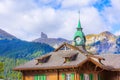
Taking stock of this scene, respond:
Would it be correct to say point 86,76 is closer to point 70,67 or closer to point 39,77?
point 70,67

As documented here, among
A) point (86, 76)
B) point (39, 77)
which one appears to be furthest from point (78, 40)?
point (86, 76)

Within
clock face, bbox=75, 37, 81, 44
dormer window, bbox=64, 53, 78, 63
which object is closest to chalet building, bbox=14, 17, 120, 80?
dormer window, bbox=64, 53, 78, 63

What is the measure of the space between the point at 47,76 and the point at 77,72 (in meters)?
5.51

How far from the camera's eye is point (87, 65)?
56.5m

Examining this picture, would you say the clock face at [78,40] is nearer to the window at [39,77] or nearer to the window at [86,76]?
the window at [39,77]

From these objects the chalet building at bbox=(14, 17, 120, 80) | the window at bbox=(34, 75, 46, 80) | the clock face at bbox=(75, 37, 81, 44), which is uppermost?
the clock face at bbox=(75, 37, 81, 44)

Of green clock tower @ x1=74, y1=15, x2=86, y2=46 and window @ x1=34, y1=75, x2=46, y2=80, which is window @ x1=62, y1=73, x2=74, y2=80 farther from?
green clock tower @ x1=74, y1=15, x2=86, y2=46

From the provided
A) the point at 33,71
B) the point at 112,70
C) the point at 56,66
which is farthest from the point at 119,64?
the point at 33,71

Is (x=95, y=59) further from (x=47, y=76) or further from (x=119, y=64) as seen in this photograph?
(x=47, y=76)

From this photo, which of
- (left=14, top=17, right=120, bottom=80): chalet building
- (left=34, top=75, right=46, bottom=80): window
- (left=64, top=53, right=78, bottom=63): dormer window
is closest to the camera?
(left=14, top=17, right=120, bottom=80): chalet building

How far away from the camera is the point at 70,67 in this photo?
179 feet

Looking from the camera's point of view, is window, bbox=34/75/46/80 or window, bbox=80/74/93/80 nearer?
window, bbox=80/74/93/80

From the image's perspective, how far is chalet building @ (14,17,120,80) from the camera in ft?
182

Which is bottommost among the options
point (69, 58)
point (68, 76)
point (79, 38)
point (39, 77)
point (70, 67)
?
point (39, 77)
